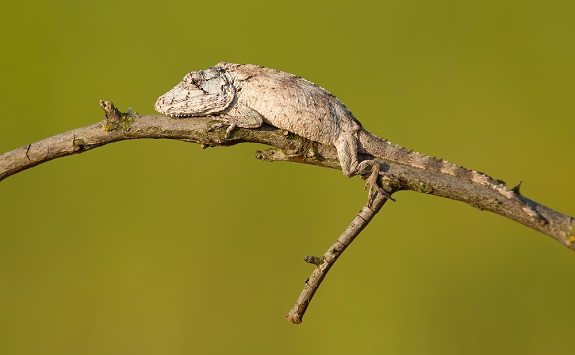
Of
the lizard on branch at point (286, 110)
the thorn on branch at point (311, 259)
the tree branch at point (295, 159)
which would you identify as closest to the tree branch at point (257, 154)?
the tree branch at point (295, 159)

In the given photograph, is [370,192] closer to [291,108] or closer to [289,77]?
[291,108]

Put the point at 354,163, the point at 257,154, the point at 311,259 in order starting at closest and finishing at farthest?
the point at 311,259 < the point at 257,154 < the point at 354,163

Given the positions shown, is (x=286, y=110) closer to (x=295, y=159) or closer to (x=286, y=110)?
(x=286, y=110)

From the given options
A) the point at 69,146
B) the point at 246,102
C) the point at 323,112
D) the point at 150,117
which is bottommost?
the point at 69,146

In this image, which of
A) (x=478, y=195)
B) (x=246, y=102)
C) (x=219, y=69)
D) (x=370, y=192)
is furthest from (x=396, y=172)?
(x=219, y=69)

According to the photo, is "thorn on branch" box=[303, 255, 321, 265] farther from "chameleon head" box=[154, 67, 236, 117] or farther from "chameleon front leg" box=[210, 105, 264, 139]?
"chameleon head" box=[154, 67, 236, 117]

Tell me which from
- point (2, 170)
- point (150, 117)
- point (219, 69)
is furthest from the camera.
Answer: point (219, 69)

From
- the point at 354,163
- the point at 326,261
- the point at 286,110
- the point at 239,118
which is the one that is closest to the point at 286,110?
the point at 286,110
